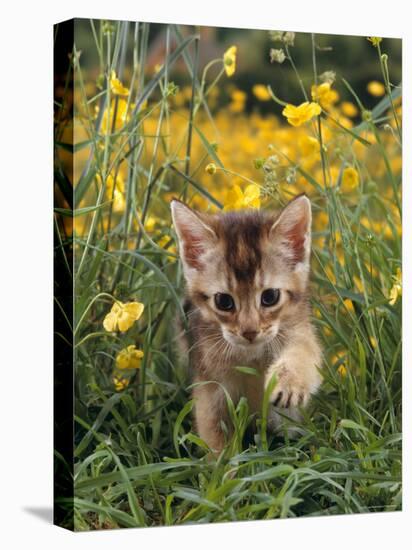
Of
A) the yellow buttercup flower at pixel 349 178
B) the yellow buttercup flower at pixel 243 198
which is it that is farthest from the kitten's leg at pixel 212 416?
the yellow buttercup flower at pixel 349 178

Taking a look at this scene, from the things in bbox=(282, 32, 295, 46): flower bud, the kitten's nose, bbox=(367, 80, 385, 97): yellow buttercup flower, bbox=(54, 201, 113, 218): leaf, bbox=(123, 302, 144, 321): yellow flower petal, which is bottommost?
the kitten's nose

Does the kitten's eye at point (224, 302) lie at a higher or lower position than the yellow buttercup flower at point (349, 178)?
lower

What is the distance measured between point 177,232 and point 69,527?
1124 millimetres

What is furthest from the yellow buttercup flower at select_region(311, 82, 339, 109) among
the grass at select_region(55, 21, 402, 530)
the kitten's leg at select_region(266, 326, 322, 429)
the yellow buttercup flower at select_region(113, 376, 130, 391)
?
the yellow buttercup flower at select_region(113, 376, 130, 391)

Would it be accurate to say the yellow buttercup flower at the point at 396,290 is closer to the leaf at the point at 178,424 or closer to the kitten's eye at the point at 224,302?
the kitten's eye at the point at 224,302

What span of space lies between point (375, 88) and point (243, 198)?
750mm

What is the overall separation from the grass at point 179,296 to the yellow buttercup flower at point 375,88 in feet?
0.10

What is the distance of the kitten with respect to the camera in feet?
15.7

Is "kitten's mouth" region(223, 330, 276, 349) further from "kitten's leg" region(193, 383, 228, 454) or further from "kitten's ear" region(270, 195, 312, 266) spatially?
"kitten's ear" region(270, 195, 312, 266)

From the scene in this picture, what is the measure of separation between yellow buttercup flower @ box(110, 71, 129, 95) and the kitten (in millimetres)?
444

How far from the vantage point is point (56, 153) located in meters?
4.65

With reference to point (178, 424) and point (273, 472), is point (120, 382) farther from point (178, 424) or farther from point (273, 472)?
point (273, 472)

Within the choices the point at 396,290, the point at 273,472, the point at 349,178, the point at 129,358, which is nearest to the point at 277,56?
the point at 349,178

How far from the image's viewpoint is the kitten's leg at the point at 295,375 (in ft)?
15.9
